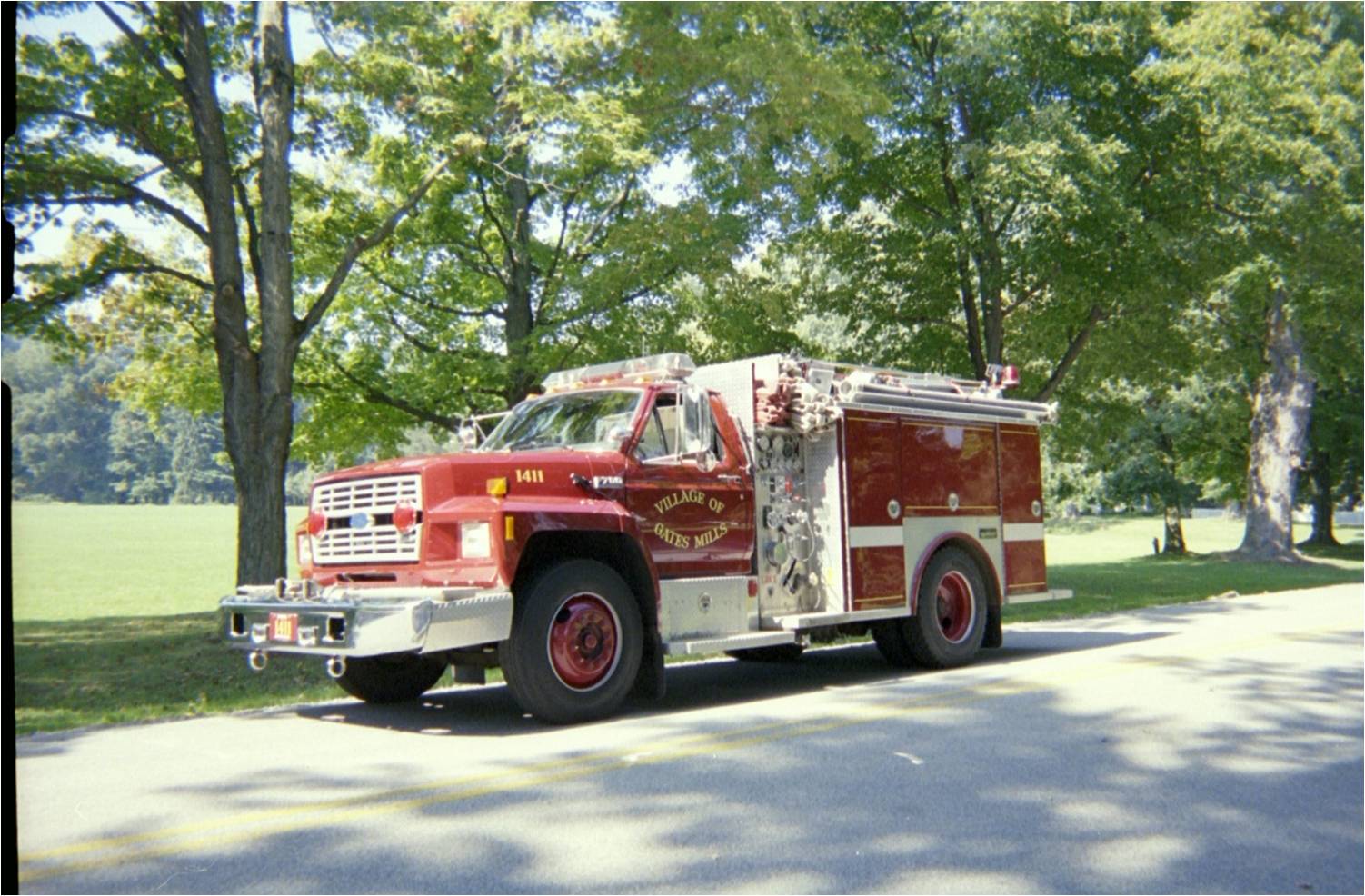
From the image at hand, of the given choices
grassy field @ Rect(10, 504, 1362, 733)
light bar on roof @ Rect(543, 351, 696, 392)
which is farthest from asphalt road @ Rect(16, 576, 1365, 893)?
light bar on roof @ Rect(543, 351, 696, 392)

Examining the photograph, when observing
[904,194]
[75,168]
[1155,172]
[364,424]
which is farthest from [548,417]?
[1155,172]

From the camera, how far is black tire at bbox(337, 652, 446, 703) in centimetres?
914

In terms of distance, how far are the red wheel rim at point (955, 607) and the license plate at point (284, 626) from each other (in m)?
6.27

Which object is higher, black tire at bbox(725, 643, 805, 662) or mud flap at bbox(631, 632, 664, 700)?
mud flap at bbox(631, 632, 664, 700)

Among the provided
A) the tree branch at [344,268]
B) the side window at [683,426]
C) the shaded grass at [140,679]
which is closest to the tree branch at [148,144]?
the tree branch at [344,268]

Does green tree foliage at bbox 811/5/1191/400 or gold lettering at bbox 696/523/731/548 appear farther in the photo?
green tree foliage at bbox 811/5/1191/400

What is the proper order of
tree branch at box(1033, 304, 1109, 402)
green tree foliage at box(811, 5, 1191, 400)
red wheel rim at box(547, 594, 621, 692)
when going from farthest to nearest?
tree branch at box(1033, 304, 1109, 402), green tree foliage at box(811, 5, 1191, 400), red wheel rim at box(547, 594, 621, 692)

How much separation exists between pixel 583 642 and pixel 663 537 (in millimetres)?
1151

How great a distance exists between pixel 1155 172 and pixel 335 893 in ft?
66.1

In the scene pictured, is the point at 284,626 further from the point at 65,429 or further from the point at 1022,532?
the point at 1022,532

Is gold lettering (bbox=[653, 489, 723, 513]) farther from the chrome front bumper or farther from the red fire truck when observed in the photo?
the chrome front bumper

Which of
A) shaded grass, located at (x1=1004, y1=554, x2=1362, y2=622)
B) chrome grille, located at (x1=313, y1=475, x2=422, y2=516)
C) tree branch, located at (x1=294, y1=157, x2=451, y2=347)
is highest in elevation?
tree branch, located at (x1=294, y1=157, x2=451, y2=347)

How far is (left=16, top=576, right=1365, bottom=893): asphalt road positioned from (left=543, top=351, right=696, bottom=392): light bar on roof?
271 centimetres

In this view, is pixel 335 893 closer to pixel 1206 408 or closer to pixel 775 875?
pixel 775 875
